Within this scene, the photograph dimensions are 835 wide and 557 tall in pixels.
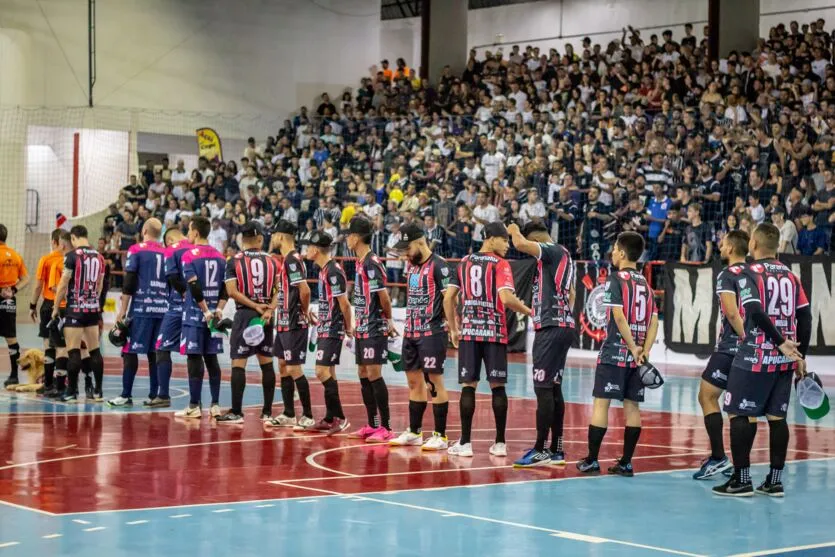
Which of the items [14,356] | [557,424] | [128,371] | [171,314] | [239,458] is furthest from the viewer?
[14,356]

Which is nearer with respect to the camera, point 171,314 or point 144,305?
point 171,314

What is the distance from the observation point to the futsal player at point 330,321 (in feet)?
43.3

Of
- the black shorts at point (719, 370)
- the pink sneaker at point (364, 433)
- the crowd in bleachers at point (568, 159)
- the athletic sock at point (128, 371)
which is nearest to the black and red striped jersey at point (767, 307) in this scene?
the black shorts at point (719, 370)

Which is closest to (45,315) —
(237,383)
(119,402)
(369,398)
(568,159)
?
(119,402)

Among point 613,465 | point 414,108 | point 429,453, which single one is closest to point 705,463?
point 613,465

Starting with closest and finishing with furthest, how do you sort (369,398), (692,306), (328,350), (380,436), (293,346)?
1. (380,436)
2. (369,398)
3. (328,350)
4. (293,346)
5. (692,306)

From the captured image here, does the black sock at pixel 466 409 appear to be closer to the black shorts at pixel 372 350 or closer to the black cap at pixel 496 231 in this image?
the black shorts at pixel 372 350

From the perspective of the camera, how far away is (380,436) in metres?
12.7

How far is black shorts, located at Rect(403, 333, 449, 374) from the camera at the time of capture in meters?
12.0

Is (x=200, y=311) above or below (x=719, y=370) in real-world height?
above

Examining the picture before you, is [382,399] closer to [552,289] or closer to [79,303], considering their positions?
[552,289]

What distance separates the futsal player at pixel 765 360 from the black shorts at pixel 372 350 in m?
4.02

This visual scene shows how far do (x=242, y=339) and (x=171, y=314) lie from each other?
1481mm

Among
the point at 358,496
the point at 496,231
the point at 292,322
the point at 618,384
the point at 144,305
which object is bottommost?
the point at 358,496
